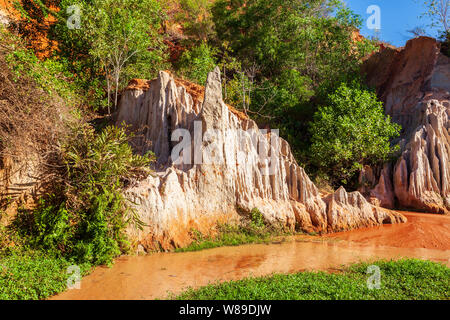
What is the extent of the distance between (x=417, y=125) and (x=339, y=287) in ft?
39.6

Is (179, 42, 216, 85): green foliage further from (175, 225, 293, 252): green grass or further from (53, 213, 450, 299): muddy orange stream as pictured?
(53, 213, 450, 299): muddy orange stream

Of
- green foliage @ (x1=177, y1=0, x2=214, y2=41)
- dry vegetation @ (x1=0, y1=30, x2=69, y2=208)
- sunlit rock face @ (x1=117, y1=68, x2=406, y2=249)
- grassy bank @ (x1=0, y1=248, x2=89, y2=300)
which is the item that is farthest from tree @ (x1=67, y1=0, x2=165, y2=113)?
green foliage @ (x1=177, y1=0, x2=214, y2=41)

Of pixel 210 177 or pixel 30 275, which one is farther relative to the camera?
pixel 210 177

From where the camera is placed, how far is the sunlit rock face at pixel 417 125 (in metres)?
13.2

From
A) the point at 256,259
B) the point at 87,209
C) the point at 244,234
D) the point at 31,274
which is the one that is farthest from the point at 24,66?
the point at 256,259

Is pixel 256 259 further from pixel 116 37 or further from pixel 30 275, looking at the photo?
pixel 116 37

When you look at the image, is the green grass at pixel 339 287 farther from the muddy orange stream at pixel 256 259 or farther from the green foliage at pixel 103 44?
the green foliage at pixel 103 44

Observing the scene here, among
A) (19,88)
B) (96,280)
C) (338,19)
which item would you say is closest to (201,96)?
(19,88)

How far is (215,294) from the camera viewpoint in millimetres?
5410

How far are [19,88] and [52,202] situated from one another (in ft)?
9.96

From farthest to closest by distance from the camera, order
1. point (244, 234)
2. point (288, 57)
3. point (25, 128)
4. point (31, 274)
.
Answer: point (288, 57) < point (244, 234) < point (25, 128) < point (31, 274)

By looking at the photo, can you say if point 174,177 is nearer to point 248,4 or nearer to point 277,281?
point 277,281

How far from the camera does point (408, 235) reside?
9.63 meters

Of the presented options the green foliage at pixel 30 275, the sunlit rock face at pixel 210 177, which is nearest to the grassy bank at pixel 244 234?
the sunlit rock face at pixel 210 177
